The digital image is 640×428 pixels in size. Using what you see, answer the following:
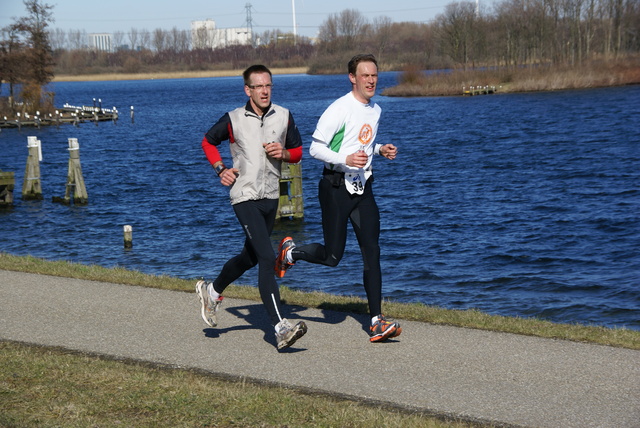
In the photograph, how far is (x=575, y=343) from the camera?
272 inches

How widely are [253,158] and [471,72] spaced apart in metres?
81.5

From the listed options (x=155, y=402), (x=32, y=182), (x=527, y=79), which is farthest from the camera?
(x=527, y=79)

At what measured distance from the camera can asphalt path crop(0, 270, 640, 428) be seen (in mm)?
5473

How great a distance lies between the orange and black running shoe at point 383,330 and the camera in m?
6.89

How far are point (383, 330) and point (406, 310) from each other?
52.7 inches

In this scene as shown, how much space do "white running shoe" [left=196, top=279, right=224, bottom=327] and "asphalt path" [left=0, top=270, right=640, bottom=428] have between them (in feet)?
0.54

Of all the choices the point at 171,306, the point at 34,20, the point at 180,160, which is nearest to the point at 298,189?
the point at 171,306

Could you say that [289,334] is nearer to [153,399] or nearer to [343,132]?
[153,399]

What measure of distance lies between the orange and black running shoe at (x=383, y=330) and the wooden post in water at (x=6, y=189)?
68.2 feet

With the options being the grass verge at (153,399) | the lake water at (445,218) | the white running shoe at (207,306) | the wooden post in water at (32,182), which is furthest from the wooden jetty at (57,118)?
the grass verge at (153,399)

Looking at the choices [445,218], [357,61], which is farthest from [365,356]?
[445,218]

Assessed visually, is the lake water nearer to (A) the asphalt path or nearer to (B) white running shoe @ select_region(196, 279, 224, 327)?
(A) the asphalt path

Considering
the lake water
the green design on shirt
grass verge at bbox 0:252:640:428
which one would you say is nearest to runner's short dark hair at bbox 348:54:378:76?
the green design on shirt

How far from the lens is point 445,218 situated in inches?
902
